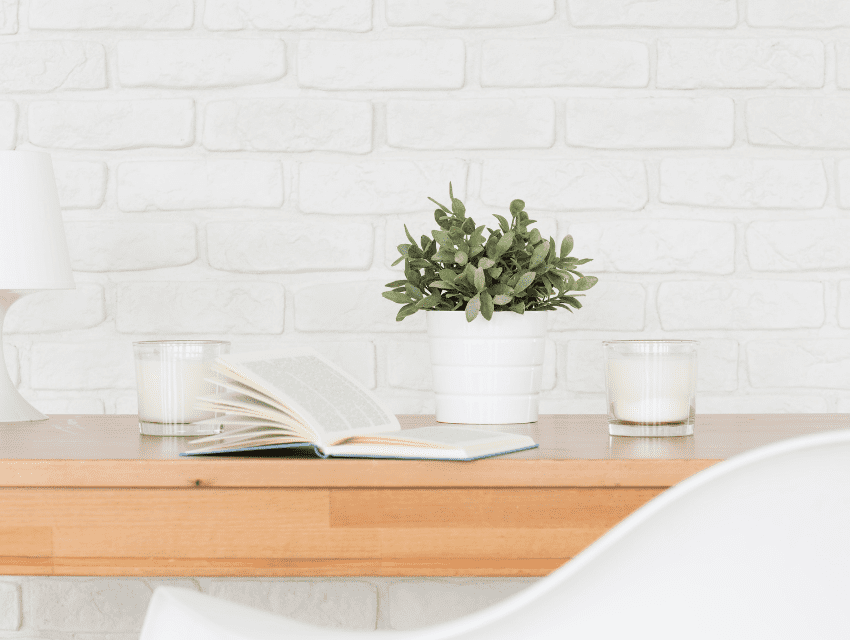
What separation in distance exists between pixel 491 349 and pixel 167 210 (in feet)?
2.11

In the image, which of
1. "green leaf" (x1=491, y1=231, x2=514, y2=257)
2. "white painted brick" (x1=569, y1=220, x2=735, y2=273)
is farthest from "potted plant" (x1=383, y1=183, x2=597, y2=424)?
"white painted brick" (x1=569, y1=220, x2=735, y2=273)

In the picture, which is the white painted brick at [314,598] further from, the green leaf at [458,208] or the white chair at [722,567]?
the white chair at [722,567]

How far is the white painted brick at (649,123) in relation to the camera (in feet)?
4.52

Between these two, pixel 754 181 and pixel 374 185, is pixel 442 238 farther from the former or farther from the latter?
pixel 754 181

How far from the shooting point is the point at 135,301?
1393 mm

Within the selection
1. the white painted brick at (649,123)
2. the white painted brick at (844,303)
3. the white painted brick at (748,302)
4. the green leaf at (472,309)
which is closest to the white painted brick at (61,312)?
the green leaf at (472,309)

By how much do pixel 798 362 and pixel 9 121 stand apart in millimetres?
1309

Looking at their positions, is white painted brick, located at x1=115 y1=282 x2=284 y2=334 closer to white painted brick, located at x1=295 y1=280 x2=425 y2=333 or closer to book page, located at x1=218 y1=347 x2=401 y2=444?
white painted brick, located at x1=295 y1=280 x2=425 y2=333

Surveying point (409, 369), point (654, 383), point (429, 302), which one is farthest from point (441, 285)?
point (409, 369)

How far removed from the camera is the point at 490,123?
138 centimetres

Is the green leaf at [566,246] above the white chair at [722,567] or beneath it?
above

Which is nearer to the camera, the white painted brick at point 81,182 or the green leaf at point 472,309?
the green leaf at point 472,309

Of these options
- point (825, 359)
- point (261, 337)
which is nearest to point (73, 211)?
point (261, 337)

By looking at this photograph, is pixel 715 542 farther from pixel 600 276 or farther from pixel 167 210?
pixel 167 210
